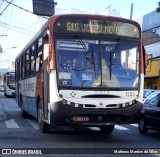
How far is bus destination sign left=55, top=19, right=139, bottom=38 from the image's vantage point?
11227 millimetres

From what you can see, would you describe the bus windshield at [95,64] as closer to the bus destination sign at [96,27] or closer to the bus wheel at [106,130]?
the bus destination sign at [96,27]

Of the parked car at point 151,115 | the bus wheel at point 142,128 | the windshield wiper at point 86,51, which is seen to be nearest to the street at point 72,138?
the bus wheel at point 142,128

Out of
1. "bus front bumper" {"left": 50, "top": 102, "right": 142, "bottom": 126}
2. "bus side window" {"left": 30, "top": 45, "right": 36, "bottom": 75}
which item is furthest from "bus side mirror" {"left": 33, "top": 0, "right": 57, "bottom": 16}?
"bus front bumper" {"left": 50, "top": 102, "right": 142, "bottom": 126}

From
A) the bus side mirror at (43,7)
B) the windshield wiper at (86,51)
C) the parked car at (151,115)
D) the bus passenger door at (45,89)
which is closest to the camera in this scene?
the windshield wiper at (86,51)

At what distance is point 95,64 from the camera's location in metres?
11.1

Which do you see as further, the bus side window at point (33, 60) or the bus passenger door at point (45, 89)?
the bus side window at point (33, 60)

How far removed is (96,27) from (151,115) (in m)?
3.87

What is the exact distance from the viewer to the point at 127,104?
36.7ft

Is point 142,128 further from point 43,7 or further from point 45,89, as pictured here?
point 43,7

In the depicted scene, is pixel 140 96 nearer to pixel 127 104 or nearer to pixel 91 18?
pixel 127 104

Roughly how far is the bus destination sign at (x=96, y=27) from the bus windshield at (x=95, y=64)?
261 millimetres

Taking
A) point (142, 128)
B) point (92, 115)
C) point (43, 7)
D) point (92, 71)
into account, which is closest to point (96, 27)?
point (92, 71)

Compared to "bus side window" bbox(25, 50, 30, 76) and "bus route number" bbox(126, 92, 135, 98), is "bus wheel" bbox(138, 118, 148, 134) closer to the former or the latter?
"bus route number" bbox(126, 92, 135, 98)

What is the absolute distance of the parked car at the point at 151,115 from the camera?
13.2 metres
